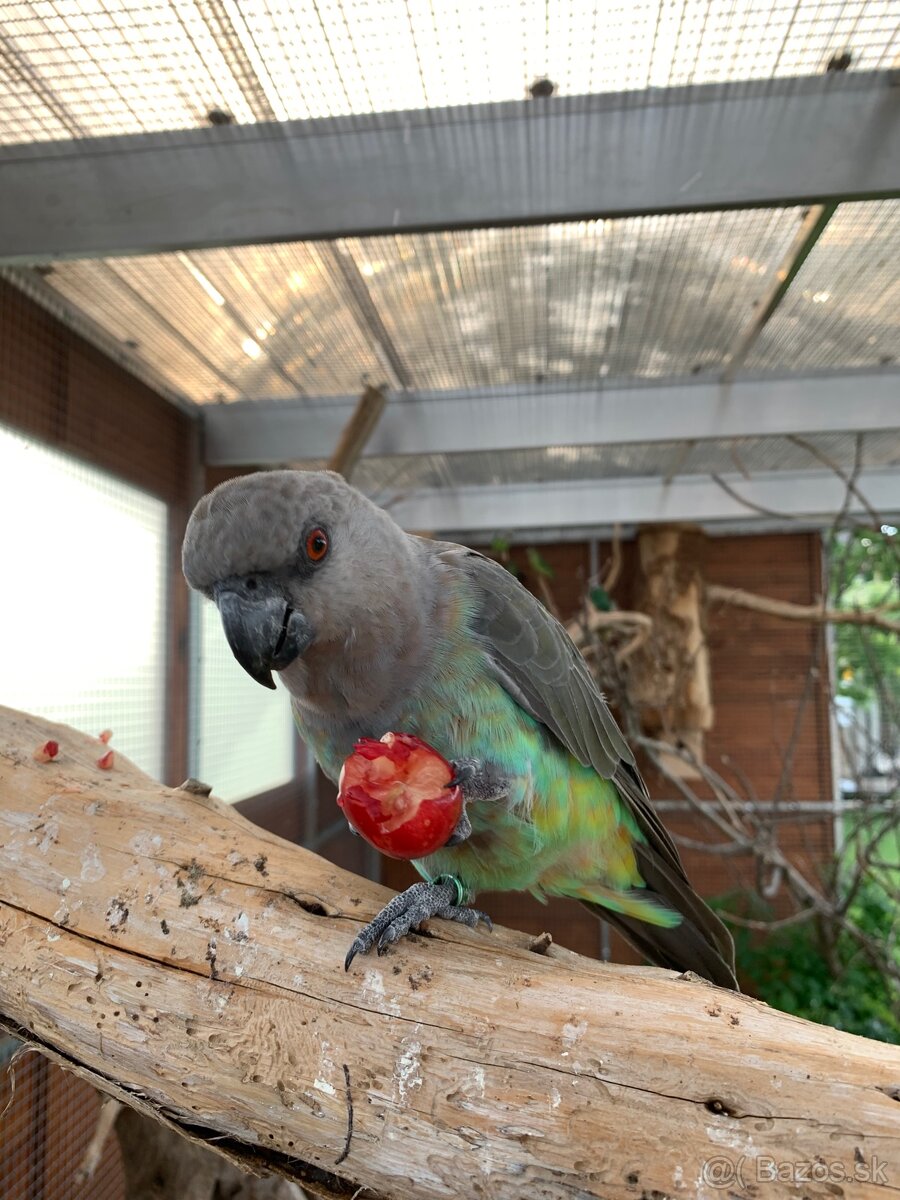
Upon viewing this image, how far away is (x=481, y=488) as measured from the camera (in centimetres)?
404

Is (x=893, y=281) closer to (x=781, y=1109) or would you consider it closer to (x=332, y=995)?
(x=781, y=1109)

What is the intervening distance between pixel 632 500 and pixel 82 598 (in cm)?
281

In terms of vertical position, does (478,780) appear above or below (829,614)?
below

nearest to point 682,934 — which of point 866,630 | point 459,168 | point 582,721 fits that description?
point 582,721

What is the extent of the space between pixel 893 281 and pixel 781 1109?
7.07 ft

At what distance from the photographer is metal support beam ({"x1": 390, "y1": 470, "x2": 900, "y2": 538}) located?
157 inches

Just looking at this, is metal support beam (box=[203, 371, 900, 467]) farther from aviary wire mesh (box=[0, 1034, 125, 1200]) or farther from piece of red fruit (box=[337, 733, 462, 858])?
aviary wire mesh (box=[0, 1034, 125, 1200])

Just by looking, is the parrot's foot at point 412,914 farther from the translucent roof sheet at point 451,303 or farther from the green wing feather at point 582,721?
the translucent roof sheet at point 451,303

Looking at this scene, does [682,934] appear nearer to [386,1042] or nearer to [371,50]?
[386,1042]

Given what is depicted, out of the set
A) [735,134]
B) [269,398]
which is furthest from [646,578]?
[735,134]

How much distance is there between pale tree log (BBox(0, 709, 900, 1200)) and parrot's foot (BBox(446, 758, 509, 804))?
24cm

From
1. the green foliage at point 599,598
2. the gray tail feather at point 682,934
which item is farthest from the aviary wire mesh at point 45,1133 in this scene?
the green foliage at point 599,598

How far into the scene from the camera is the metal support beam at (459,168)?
1397mm

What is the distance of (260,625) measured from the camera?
4.21ft
